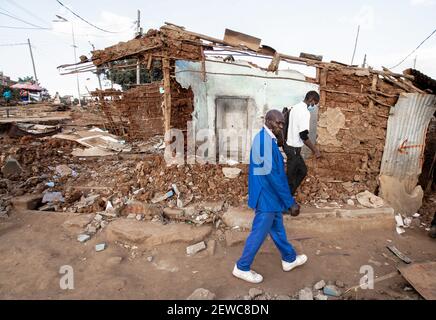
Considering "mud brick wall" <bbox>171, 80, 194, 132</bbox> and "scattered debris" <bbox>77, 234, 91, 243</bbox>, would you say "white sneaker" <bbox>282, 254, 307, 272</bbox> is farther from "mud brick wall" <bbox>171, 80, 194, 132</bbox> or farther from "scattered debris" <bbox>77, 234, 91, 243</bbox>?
"mud brick wall" <bbox>171, 80, 194, 132</bbox>

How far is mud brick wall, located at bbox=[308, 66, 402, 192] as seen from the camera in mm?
5688

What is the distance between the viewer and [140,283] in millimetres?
3385

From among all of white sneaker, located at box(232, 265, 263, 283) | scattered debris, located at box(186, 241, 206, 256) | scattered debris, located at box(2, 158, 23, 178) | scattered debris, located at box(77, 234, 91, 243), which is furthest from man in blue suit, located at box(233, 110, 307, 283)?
scattered debris, located at box(2, 158, 23, 178)

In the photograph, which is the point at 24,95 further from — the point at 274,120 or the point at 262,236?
the point at 262,236

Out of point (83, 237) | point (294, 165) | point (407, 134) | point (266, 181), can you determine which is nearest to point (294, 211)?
point (294, 165)

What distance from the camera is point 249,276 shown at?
3.23 m

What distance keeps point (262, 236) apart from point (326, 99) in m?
4.05

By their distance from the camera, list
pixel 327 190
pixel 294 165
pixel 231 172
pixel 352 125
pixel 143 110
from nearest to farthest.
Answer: pixel 294 165, pixel 327 190, pixel 231 172, pixel 352 125, pixel 143 110

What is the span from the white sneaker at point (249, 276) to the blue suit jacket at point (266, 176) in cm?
86

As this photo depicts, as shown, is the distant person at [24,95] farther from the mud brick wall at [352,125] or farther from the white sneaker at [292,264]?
the white sneaker at [292,264]

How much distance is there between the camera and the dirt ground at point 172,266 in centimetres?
321

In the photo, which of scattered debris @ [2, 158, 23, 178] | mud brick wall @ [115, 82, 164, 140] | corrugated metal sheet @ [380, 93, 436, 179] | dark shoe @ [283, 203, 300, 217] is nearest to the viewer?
dark shoe @ [283, 203, 300, 217]

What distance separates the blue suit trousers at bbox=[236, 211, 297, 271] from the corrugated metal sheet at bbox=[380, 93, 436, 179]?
3.84m
